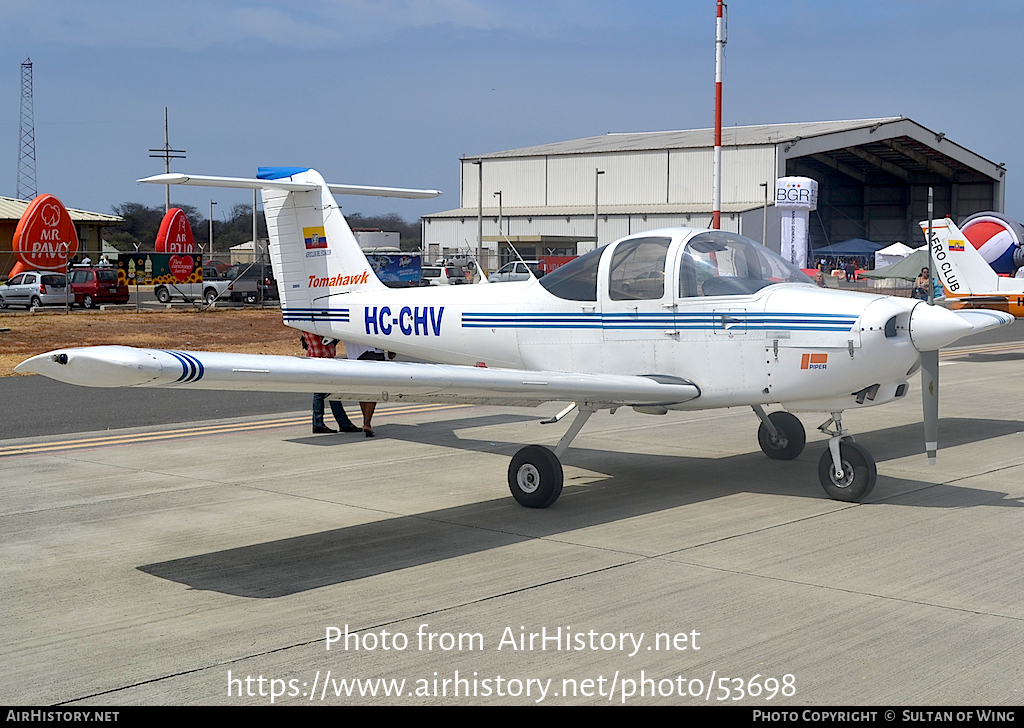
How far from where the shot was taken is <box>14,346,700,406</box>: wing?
17.4 feet

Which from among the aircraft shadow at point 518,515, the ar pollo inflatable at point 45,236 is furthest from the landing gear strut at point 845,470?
the ar pollo inflatable at point 45,236

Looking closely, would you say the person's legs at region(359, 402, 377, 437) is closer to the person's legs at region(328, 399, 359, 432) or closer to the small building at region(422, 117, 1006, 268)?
the person's legs at region(328, 399, 359, 432)

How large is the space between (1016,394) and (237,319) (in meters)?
23.9

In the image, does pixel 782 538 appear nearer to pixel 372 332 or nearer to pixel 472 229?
pixel 372 332

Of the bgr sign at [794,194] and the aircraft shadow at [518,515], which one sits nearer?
the aircraft shadow at [518,515]

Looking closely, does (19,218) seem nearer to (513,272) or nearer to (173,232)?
(173,232)

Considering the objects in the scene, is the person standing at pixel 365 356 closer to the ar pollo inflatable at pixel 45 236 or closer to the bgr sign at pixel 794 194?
the ar pollo inflatable at pixel 45 236

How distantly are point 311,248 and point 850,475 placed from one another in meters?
5.82

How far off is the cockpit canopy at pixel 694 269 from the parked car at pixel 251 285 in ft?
109

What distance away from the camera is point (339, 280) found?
34.9 ft

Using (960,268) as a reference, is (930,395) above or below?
below

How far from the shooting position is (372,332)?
10.3 m

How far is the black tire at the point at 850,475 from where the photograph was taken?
26.0ft

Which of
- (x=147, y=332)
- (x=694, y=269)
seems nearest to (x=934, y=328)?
(x=694, y=269)
